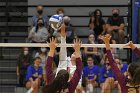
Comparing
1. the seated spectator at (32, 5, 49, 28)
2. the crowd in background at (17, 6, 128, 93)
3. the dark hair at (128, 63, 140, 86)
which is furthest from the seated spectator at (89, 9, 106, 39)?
the dark hair at (128, 63, 140, 86)

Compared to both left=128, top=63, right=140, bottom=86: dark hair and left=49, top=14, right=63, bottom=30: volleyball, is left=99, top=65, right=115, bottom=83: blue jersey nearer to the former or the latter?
left=49, top=14, right=63, bottom=30: volleyball

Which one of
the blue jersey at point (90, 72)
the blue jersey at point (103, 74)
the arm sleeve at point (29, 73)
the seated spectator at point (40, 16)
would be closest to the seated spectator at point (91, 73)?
the blue jersey at point (90, 72)

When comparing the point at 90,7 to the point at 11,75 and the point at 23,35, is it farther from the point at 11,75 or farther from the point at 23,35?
the point at 11,75

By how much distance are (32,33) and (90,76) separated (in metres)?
2.12

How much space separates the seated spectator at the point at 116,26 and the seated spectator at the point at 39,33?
148 cm

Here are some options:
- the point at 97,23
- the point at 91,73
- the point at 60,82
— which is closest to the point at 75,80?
the point at 60,82

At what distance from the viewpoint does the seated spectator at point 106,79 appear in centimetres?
946

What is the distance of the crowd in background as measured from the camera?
31.7ft

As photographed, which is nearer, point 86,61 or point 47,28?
point 86,61

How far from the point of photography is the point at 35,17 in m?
11.7

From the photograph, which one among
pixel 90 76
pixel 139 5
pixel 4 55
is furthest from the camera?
pixel 4 55

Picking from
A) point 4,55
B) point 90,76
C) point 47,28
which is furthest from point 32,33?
point 90,76

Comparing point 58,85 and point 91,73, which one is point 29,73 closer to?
point 91,73

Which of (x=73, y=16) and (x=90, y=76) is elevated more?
(x=73, y=16)
